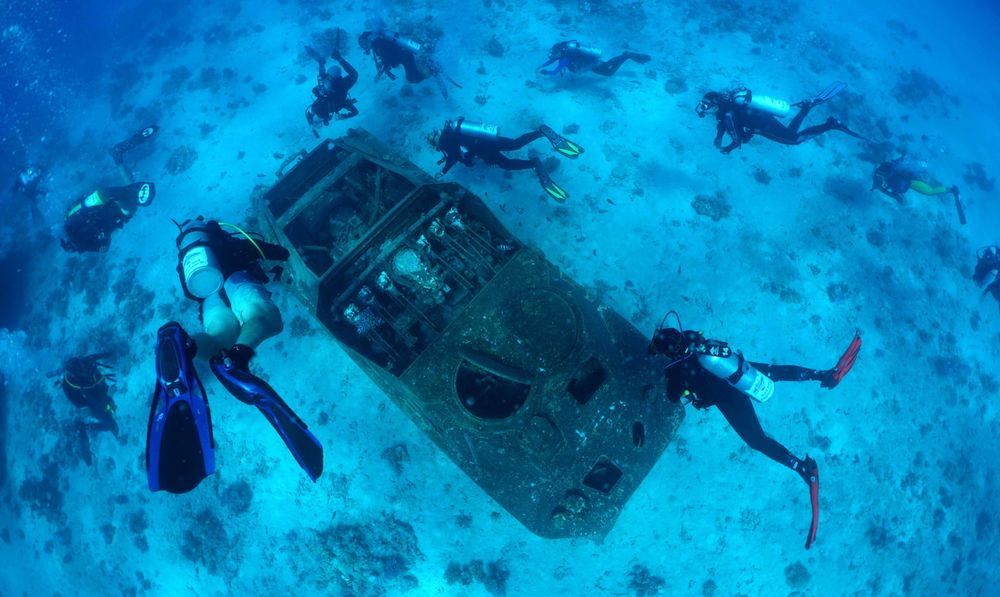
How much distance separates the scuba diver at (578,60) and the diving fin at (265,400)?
35.8 feet

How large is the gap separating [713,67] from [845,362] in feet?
35.6

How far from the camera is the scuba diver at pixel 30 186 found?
16492 millimetres

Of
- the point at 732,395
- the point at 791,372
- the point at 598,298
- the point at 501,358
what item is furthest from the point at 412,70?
the point at 791,372

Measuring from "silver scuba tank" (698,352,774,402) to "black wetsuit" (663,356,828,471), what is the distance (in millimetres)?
132

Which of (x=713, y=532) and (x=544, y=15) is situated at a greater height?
(x=544, y=15)

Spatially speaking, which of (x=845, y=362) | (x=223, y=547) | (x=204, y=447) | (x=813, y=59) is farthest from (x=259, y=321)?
(x=813, y=59)

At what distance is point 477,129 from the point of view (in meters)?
9.69

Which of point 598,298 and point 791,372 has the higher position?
point 598,298

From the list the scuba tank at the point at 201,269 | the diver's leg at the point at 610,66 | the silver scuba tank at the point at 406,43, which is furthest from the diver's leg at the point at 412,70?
the scuba tank at the point at 201,269

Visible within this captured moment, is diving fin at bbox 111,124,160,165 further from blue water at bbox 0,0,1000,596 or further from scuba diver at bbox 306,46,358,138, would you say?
scuba diver at bbox 306,46,358,138

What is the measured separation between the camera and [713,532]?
8.55m

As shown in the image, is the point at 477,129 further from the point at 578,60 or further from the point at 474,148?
the point at 578,60

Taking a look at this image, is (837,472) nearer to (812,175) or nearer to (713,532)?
(713,532)

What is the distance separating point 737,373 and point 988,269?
1137 centimetres
